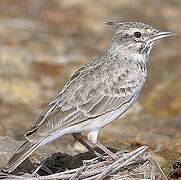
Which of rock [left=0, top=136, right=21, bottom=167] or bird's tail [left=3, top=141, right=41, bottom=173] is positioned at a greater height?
rock [left=0, top=136, right=21, bottom=167]

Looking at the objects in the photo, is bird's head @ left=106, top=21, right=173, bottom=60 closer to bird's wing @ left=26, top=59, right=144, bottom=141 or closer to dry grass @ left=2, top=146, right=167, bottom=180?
bird's wing @ left=26, top=59, right=144, bottom=141

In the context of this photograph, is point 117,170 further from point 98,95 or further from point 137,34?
point 137,34

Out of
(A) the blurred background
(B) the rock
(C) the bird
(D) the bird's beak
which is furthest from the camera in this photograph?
(A) the blurred background

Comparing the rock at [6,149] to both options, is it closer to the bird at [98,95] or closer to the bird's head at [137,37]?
the bird at [98,95]

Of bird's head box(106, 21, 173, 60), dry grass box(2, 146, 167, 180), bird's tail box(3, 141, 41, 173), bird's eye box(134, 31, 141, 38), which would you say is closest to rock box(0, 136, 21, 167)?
dry grass box(2, 146, 167, 180)

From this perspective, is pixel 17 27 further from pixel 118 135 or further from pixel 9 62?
pixel 118 135

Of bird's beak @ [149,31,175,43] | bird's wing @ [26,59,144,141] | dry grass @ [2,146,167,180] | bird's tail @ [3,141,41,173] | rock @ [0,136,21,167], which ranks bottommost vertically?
dry grass @ [2,146,167,180]

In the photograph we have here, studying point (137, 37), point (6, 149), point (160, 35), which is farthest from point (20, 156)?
point (160, 35)

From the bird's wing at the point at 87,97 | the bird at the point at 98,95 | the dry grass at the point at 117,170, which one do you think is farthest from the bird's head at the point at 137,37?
the dry grass at the point at 117,170

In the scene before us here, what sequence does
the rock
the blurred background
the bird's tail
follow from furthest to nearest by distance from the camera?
the blurred background
the rock
the bird's tail
